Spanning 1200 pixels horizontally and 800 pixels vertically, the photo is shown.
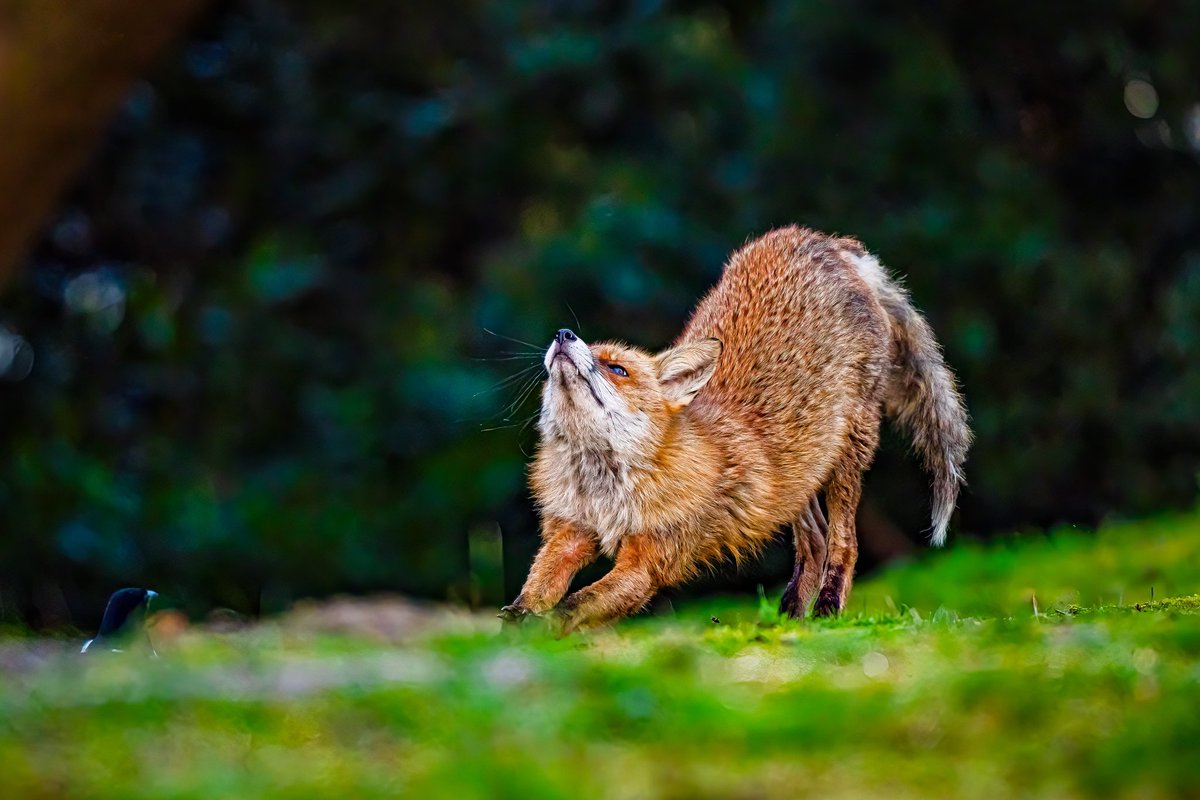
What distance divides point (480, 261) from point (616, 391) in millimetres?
6267

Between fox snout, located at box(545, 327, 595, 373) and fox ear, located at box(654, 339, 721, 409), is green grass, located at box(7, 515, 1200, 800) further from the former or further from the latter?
fox ear, located at box(654, 339, 721, 409)

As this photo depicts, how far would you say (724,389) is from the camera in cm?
605

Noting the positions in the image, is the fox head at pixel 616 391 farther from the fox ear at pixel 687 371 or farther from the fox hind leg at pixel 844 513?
the fox hind leg at pixel 844 513

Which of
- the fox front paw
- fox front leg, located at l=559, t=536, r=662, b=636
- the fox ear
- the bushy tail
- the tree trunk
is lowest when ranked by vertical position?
the fox front paw

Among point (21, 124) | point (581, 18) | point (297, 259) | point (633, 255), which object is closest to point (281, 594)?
point (297, 259)

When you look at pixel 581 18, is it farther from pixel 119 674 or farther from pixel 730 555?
pixel 119 674

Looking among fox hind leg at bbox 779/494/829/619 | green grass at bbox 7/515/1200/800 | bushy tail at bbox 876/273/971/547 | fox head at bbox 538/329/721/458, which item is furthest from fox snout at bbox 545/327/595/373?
bushy tail at bbox 876/273/971/547

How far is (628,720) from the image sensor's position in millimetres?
2945

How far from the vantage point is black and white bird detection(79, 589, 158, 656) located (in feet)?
14.4

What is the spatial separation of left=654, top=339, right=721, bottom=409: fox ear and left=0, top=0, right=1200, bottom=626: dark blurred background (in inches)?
161

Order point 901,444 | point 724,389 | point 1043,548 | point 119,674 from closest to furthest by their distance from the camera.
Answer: point 119,674 → point 724,389 → point 901,444 → point 1043,548

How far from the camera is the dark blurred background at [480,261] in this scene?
1022 centimetres

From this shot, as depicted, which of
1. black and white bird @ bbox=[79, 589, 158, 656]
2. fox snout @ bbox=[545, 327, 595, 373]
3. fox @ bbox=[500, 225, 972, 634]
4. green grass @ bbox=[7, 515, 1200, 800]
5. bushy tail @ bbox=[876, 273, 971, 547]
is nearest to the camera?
green grass @ bbox=[7, 515, 1200, 800]

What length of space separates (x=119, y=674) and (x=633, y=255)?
701cm
